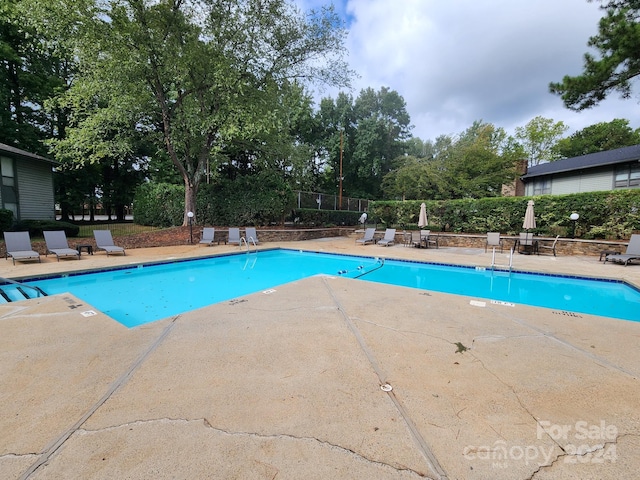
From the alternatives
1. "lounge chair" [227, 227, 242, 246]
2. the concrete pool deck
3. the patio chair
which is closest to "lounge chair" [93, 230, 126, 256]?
"lounge chair" [227, 227, 242, 246]

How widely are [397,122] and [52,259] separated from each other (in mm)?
28413

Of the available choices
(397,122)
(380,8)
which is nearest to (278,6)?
(380,8)

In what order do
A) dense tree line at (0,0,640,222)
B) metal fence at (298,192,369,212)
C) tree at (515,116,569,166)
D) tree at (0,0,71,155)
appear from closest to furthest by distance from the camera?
dense tree line at (0,0,640,222) < tree at (0,0,71,155) < metal fence at (298,192,369,212) < tree at (515,116,569,166)

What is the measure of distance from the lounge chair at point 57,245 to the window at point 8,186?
5903 millimetres

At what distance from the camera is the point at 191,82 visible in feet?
37.4

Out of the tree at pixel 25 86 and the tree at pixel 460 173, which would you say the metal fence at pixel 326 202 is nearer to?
the tree at pixel 460 173

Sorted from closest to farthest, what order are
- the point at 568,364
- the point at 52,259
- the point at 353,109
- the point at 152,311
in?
the point at 568,364 < the point at 152,311 < the point at 52,259 < the point at 353,109

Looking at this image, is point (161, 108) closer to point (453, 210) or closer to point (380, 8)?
point (380, 8)

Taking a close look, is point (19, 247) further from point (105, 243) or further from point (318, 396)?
point (318, 396)

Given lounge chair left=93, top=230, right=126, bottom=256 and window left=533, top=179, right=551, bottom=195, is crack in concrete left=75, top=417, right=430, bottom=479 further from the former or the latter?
window left=533, top=179, right=551, bottom=195

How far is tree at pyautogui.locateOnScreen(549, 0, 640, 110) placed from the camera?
8.30 metres

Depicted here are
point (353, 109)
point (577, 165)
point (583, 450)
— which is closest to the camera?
point (583, 450)

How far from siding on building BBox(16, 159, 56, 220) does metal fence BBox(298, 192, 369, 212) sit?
1216cm

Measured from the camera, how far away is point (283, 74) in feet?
41.5
